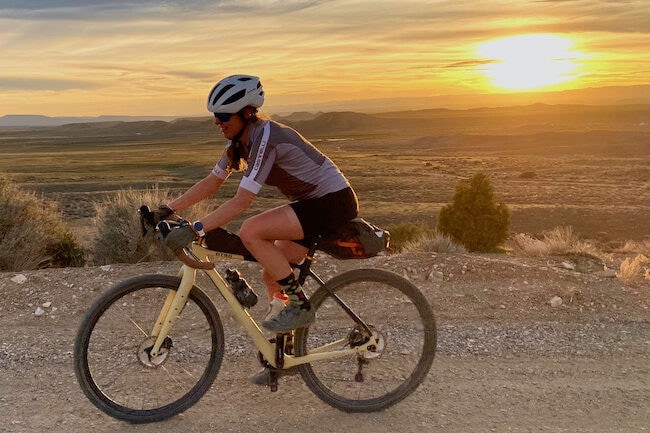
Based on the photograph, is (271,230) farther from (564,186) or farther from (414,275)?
(564,186)

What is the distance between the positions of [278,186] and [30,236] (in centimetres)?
742

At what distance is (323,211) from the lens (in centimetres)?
441

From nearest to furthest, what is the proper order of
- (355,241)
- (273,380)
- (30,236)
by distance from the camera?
(355,241) < (273,380) < (30,236)

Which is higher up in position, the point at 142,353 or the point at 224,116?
the point at 224,116

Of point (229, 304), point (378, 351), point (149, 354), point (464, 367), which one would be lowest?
point (464, 367)

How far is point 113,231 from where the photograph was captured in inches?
435

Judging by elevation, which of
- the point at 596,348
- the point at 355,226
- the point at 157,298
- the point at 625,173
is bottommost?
the point at 625,173

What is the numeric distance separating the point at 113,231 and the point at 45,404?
6448mm

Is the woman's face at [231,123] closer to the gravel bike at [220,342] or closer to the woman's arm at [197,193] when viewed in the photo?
the woman's arm at [197,193]

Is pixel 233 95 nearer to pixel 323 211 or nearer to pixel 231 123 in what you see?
pixel 231 123

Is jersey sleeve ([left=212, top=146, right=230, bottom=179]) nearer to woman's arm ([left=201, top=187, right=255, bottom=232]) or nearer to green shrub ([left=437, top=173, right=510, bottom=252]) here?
woman's arm ([left=201, top=187, right=255, bottom=232])

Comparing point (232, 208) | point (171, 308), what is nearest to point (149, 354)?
point (171, 308)

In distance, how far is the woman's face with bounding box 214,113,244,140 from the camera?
429cm

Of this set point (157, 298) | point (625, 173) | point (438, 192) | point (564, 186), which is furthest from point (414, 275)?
point (625, 173)
